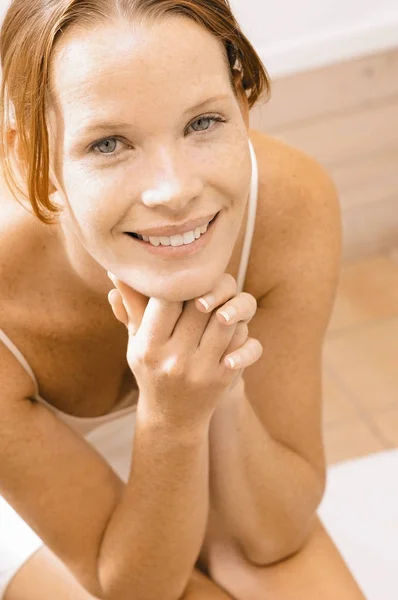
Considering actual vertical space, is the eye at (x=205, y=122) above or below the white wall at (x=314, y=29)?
above

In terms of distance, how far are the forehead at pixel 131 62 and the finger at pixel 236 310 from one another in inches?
9.5

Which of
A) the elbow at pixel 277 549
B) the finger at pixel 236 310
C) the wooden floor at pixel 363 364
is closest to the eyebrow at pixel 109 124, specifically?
the finger at pixel 236 310

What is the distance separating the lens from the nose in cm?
94

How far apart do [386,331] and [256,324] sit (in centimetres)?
117

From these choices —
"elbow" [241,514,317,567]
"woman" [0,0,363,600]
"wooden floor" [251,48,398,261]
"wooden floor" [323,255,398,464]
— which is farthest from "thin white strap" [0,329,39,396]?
"wooden floor" [251,48,398,261]

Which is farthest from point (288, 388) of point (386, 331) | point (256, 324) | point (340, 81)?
point (340, 81)

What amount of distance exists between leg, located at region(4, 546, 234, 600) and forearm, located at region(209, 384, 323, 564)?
8cm

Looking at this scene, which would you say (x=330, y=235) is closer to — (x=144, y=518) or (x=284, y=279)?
(x=284, y=279)

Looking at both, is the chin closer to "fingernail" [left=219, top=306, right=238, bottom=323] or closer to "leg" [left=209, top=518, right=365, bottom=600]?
"fingernail" [left=219, top=306, right=238, bottom=323]

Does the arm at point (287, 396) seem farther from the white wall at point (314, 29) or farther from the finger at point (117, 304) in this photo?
the white wall at point (314, 29)

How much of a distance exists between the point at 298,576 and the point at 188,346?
43cm

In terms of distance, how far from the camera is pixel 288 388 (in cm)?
132

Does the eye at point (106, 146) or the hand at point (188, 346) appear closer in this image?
the eye at point (106, 146)

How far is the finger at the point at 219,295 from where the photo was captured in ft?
3.44
